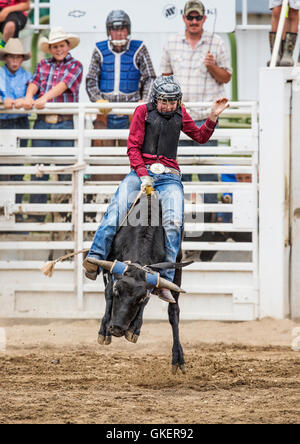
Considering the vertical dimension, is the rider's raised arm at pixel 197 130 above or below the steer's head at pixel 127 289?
above

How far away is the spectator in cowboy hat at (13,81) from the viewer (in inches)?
407

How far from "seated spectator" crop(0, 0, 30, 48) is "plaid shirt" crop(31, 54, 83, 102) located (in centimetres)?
75

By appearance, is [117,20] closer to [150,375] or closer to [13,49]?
[13,49]

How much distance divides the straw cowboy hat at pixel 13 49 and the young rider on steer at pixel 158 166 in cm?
347

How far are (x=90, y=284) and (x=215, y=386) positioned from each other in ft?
11.1

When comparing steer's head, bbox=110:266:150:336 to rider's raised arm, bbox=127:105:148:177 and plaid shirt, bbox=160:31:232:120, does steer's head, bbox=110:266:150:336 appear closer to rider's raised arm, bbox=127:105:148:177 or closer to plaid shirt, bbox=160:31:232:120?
rider's raised arm, bbox=127:105:148:177

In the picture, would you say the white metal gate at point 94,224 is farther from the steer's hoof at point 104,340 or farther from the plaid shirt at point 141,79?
the steer's hoof at point 104,340

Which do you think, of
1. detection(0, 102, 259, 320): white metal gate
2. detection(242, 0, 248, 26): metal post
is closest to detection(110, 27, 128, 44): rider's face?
detection(0, 102, 259, 320): white metal gate

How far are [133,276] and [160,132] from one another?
144cm

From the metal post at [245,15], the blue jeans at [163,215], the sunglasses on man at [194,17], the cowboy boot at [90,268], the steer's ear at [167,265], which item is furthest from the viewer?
the metal post at [245,15]

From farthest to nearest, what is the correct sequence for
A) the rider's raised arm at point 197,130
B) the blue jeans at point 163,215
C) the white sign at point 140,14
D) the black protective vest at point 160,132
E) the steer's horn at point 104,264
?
1. the white sign at point 140,14
2. the rider's raised arm at point 197,130
3. the black protective vest at point 160,132
4. the blue jeans at point 163,215
5. the steer's horn at point 104,264

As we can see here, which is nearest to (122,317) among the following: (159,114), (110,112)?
(159,114)

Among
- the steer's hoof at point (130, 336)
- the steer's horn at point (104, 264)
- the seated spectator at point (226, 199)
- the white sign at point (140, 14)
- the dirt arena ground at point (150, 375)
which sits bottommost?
the dirt arena ground at point (150, 375)

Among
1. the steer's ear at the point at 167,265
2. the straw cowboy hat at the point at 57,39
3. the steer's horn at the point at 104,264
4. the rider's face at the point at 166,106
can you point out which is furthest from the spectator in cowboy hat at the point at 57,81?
the steer's ear at the point at 167,265
